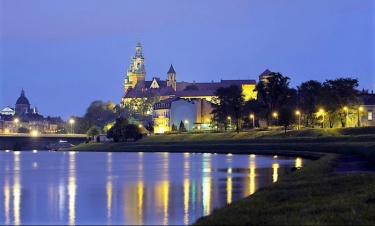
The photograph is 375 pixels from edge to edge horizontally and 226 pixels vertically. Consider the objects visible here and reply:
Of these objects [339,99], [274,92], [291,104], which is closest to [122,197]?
[339,99]

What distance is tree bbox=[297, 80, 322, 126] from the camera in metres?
126

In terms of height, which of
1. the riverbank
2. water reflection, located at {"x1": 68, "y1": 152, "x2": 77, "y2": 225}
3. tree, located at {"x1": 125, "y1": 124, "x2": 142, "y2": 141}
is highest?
tree, located at {"x1": 125, "y1": 124, "x2": 142, "y2": 141}

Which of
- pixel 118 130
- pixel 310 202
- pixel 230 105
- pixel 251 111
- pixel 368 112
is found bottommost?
pixel 310 202

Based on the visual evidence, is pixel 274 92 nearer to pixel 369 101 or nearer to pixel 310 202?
pixel 369 101

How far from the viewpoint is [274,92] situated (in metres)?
131

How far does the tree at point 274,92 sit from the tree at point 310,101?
319 centimetres

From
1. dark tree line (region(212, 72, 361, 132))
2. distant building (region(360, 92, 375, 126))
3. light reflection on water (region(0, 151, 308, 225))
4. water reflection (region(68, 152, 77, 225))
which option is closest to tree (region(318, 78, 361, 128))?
dark tree line (region(212, 72, 361, 132))

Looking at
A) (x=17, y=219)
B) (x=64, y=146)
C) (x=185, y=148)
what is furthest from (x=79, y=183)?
(x=64, y=146)

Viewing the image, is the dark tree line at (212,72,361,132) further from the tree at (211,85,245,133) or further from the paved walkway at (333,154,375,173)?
the paved walkway at (333,154,375,173)

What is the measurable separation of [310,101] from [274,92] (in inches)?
259

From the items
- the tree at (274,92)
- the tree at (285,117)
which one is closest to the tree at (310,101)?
the tree at (274,92)

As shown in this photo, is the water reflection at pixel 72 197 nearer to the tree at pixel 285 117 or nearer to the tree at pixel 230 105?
the tree at pixel 285 117

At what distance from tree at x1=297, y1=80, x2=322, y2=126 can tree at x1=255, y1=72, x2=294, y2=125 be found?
319 centimetres

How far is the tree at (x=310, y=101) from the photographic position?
12644cm
